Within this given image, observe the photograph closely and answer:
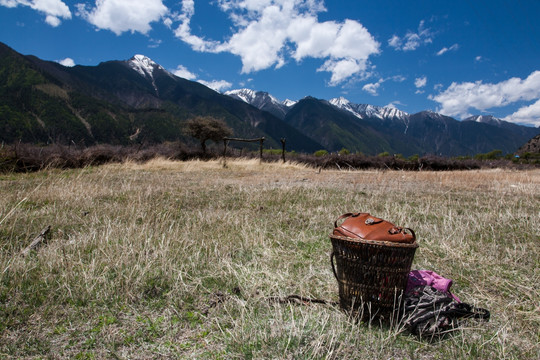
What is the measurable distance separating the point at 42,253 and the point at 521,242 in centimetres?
594

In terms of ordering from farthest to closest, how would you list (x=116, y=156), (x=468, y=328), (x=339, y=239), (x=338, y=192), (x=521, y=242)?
(x=116, y=156) < (x=338, y=192) < (x=521, y=242) < (x=339, y=239) < (x=468, y=328)

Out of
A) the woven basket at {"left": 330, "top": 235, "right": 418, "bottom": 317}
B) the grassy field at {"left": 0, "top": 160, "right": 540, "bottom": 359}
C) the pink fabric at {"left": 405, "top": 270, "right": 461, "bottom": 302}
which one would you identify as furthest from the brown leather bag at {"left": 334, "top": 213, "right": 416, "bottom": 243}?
the grassy field at {"left": 0, "top": 160, "right": 540, "bottom": 359}

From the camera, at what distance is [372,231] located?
6.90 ft

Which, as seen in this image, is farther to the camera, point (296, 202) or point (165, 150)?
point (165, 150)

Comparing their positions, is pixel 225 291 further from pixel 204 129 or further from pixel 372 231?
pixel 204 129

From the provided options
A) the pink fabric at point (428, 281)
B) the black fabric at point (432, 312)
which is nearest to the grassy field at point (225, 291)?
the black fabric at point (432, 312)

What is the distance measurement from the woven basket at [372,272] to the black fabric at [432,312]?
0.12 metres

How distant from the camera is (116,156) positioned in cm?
1862

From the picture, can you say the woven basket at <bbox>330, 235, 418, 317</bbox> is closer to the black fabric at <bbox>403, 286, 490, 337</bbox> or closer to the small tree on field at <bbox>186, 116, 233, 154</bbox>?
the black fabric at <bbox>403, 286, 490, 337</bbox>

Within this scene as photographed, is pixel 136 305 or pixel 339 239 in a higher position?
pixel 339 239

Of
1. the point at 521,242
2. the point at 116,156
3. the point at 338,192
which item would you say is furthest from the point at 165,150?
the point at 521,242

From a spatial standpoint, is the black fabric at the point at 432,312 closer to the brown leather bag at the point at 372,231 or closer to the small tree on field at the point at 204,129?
the brown leather bag at the point at 372,231

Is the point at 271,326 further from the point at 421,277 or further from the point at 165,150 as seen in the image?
the point at 165,150

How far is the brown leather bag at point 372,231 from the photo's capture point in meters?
2.07
